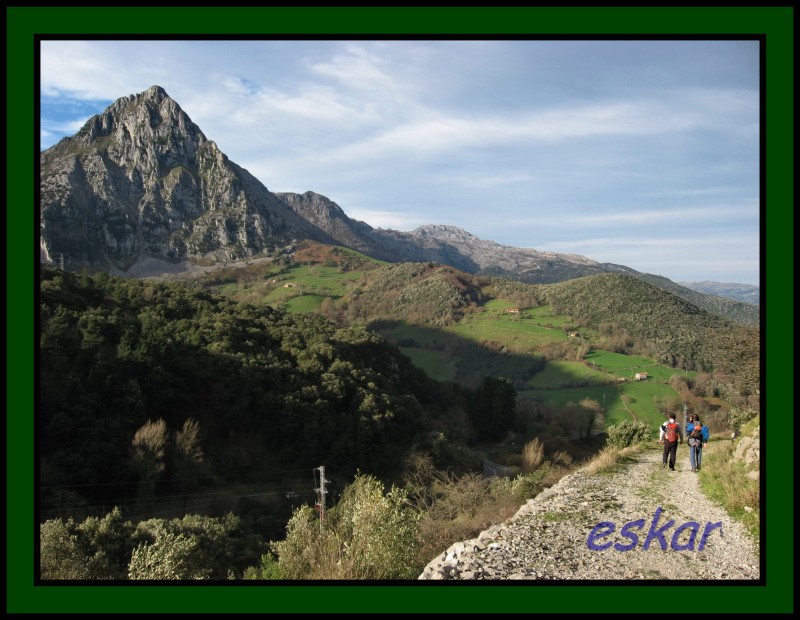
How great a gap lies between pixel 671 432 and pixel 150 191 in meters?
204

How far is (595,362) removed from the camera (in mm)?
78000

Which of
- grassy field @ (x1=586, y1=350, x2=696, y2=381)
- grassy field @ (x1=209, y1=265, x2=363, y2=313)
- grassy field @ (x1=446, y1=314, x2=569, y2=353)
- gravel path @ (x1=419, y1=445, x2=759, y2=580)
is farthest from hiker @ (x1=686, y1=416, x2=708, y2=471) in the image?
grassy field @ (x1=209, y1=265, x2=363, y2=313)

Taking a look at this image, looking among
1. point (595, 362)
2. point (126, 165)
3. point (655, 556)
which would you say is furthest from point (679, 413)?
point (126, 165)

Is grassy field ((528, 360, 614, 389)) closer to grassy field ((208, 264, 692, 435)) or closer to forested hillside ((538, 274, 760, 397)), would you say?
grassy field ((208, 264, 692, 435))

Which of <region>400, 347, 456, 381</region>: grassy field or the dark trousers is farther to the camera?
<region>400, 347, 456, 381</region>: grassy field

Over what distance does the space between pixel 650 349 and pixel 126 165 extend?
187282mm

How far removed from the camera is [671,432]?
42.8 ft

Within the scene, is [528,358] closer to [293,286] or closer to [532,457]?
[532,457]

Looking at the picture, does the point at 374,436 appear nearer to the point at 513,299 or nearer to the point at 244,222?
the point at 513,299

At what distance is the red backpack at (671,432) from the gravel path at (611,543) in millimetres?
2678

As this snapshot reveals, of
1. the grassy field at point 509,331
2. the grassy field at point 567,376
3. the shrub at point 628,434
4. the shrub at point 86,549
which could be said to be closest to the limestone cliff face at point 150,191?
the grassy field at point 509,331

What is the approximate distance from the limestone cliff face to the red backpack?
600ft

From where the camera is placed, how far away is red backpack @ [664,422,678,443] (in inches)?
512
